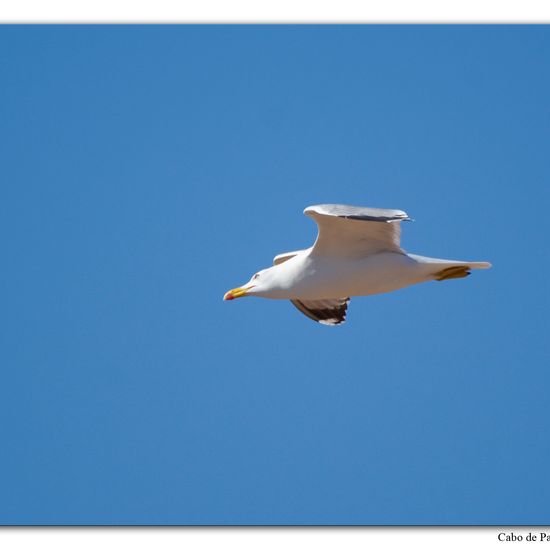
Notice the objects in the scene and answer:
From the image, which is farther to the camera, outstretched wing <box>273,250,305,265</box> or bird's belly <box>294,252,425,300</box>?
outstretched wing <box>273,250,305,265</box>

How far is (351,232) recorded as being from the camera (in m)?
14.0

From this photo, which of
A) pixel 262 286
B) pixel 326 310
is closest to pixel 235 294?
pixel 262 286

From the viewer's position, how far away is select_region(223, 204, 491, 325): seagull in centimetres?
1386

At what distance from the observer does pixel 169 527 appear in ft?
43.7

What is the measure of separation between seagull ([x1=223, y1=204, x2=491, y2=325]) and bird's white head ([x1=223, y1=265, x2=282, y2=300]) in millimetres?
64

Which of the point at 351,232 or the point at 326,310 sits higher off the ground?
the point at 351,232

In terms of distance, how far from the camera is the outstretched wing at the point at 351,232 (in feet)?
44.0

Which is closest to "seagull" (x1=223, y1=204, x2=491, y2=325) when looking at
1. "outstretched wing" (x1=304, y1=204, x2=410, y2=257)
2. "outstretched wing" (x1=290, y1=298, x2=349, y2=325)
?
"outstretched wing" (x1=304, y1=204, x2=410, y2=257)

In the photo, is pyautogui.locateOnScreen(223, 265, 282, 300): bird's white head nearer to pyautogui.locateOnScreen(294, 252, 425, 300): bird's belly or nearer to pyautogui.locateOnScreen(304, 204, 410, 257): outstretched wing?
pyautogui.locateOnScreen(294, 252, 425, 300): bird's belly

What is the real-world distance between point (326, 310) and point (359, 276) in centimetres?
218

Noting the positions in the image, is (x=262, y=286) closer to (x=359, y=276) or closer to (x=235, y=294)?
(x=235, y=294)

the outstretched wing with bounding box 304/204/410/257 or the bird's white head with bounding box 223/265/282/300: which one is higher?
the outstretched wing with bounding box 304/204/410/257

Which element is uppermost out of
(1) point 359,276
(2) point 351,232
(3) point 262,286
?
(2) point 351,232
